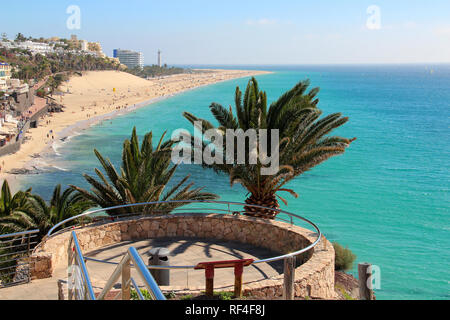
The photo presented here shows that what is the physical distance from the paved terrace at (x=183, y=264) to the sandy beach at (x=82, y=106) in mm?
28998

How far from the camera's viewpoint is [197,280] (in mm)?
8414

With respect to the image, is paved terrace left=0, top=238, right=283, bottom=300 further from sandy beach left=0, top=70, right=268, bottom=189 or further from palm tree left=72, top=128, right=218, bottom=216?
sandy beach left=0, top=70, right=268, bottom=189

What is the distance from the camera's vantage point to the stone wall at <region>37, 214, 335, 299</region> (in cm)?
819

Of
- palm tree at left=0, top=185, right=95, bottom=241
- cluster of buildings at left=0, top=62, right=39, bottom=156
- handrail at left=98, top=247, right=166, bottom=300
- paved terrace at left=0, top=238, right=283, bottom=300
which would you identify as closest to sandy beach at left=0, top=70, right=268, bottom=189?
cluster of buildings at left=0, top=62, right=39, bottom=156

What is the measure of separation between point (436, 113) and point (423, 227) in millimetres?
65888

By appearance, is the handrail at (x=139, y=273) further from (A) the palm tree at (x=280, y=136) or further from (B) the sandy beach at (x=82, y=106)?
(B) the sandy beach at (x=82, y=106)

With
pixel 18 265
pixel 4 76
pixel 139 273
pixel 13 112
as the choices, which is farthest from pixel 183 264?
pixel 4 76

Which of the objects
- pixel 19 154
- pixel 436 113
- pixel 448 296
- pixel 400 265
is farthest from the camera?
pixel 436 113

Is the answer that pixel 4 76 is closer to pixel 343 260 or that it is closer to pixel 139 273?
pixel 343 260

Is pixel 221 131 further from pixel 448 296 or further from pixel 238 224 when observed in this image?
pixel 448 296

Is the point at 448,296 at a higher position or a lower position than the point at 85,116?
lower

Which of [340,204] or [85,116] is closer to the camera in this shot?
[340,204]

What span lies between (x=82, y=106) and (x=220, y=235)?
81.2 m
